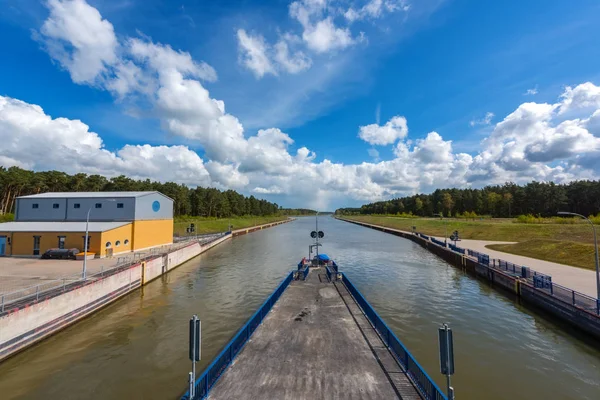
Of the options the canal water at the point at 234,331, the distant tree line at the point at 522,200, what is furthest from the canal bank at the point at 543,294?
the distant tree line at the point at 522,200

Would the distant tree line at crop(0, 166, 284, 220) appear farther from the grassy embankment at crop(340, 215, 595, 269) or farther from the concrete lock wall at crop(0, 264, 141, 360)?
the grassy embankment at crop(340, 215, 595, 269)

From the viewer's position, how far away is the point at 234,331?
19828 mm

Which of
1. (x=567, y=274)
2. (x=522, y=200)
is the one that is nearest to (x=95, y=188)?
(x=567, y=274)

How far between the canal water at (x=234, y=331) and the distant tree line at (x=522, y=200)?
12189 centimetres

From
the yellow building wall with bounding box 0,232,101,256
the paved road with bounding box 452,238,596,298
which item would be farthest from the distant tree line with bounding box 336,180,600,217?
the yellow building wall with bounding box 0,232,101,256

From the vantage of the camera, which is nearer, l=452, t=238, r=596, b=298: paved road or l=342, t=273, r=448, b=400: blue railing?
l=342, t=273, r=448, b=400: blue railing

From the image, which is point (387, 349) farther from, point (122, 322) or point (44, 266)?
point (44, 266)

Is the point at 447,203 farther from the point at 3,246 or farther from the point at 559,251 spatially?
the point at 3,246

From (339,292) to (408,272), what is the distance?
21422 millimetres

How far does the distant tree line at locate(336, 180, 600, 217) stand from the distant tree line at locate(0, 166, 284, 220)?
413 feet

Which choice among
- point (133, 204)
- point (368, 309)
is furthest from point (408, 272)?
point (133, 204)

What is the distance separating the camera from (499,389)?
43.2 feet

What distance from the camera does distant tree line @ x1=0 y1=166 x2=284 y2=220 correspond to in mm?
89438

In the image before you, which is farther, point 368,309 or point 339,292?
point 339,292
